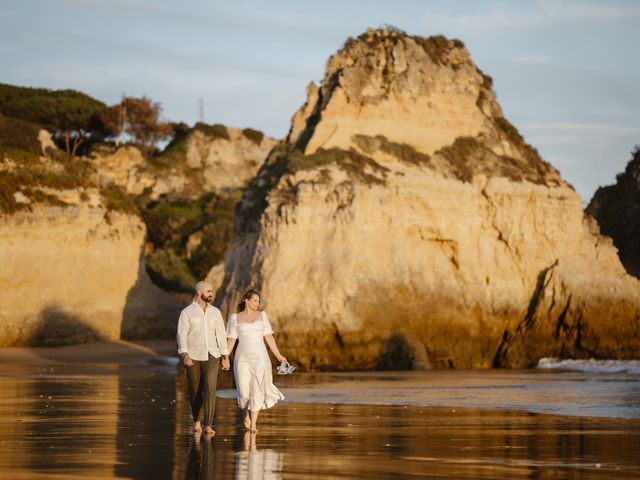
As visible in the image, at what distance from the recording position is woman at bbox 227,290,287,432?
13.8 m

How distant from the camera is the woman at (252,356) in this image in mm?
13766

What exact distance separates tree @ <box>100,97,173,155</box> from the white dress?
199ft

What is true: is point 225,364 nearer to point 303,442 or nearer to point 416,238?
point 303,442

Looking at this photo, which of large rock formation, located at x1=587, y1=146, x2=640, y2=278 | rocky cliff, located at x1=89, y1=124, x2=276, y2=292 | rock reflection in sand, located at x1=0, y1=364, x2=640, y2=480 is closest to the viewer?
rock reflection in sand, located at x1=0, y1=364, x2=640, y2=480

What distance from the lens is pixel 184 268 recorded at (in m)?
53.8

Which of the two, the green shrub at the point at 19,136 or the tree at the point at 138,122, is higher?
the tree at the point at 138,122

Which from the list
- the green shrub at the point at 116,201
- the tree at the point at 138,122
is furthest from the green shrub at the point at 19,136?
the tree at the point at 138,122

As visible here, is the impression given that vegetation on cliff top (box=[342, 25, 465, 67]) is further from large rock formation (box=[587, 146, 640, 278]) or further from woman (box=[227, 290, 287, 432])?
woman (box=[227, 290, 287, 432])

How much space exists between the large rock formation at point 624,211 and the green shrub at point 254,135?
3660cm

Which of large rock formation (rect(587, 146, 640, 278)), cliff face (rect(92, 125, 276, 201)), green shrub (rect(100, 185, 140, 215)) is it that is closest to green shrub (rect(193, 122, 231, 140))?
cliff face (rect(92, 125, 276, 201))

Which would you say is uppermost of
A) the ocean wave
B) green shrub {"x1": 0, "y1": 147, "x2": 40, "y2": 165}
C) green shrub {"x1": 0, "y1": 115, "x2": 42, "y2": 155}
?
green shrub {"x1": 0, "y1": 115, "x2": 42, "y2": 155}

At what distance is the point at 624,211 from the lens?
45.5m

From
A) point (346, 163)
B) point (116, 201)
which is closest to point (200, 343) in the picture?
point (346, 163)

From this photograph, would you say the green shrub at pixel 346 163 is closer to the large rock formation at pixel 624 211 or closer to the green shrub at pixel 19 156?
the green shrub at pixel 19 156
